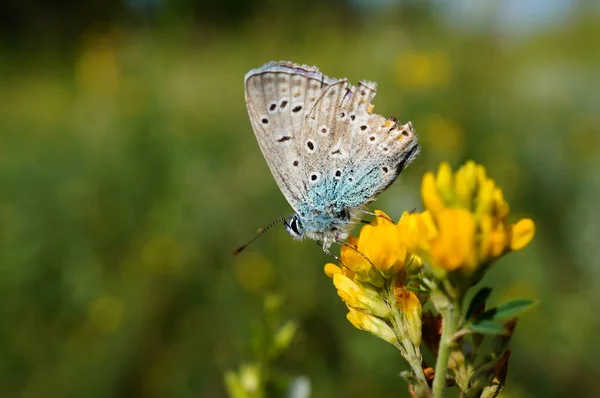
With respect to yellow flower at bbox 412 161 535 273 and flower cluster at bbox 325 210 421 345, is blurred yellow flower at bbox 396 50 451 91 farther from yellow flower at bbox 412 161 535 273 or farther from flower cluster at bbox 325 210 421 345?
yellow flower at bbox 412 161 535 273

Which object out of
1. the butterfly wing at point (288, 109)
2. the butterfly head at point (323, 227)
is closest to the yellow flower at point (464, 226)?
the butterfly head at point (323, 227)

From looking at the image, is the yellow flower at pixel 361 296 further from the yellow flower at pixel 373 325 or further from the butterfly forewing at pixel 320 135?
the butterfly forewing at pixel 320 135

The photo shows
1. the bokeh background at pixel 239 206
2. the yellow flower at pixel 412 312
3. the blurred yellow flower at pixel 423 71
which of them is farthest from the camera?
the blurred yellow flower at pixel 423 71

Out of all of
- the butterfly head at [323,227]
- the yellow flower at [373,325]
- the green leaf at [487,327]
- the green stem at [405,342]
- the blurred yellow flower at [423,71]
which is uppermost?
the green leaf at [487,327]

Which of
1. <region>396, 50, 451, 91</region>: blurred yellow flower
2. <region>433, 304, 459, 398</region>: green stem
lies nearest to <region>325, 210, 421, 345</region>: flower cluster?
<region>433, 304, 459, 398</region>: green stem

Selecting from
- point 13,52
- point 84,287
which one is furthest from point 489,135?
point 13,52

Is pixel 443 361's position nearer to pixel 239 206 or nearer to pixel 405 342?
pixel 405 342
